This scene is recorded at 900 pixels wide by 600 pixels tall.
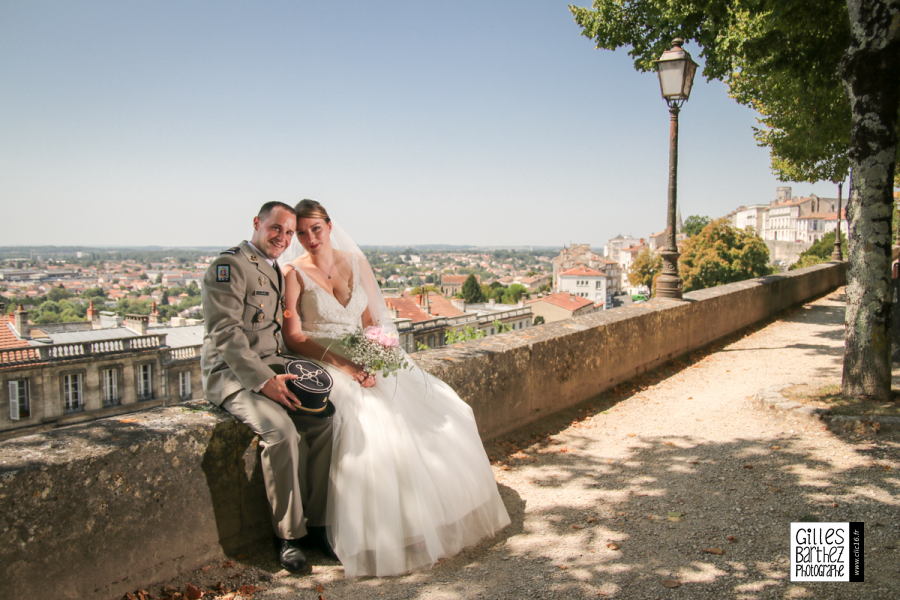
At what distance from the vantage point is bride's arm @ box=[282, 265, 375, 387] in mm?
3469

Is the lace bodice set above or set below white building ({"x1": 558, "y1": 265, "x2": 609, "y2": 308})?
above

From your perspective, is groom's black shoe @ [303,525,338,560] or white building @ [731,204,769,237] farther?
white building @ [731,204,769,237]

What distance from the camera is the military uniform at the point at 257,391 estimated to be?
9.78 feet

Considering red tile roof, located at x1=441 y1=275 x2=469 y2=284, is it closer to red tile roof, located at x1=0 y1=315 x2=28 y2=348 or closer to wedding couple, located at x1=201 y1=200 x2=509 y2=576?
red tile roof, located at x1=0 y1=315 x2=28 y2=348

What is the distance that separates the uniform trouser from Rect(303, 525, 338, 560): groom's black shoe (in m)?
0.05

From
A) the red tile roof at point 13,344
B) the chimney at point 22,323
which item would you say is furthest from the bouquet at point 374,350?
the chimney at point 22,323

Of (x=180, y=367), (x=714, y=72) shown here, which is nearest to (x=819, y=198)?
(x=180, y=367)

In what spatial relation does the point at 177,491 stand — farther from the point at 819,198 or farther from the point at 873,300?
the point at 819,198

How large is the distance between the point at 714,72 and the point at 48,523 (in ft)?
43.6

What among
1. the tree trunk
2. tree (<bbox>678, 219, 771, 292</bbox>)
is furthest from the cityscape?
the tree trunk

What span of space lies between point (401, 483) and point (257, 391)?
2.86ft

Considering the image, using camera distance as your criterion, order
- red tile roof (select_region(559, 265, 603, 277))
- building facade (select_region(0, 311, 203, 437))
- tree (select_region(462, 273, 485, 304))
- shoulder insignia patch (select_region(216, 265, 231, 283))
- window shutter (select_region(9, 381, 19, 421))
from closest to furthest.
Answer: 1. shoulder insignia patch (select_region(216, 265, 231, 283))
2. building facade (select_region(0, 311, 203, 437))
3. window shutter (select_region(9, 381, 19, 421))
4. tree (select_region(462, 273, 485, 304))
5. red tile roof (select_region(559, 265, 603, 277))

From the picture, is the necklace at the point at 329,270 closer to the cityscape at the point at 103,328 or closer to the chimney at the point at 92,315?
the cityscape at the point at 103,328

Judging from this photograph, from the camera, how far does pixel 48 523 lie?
236cm
